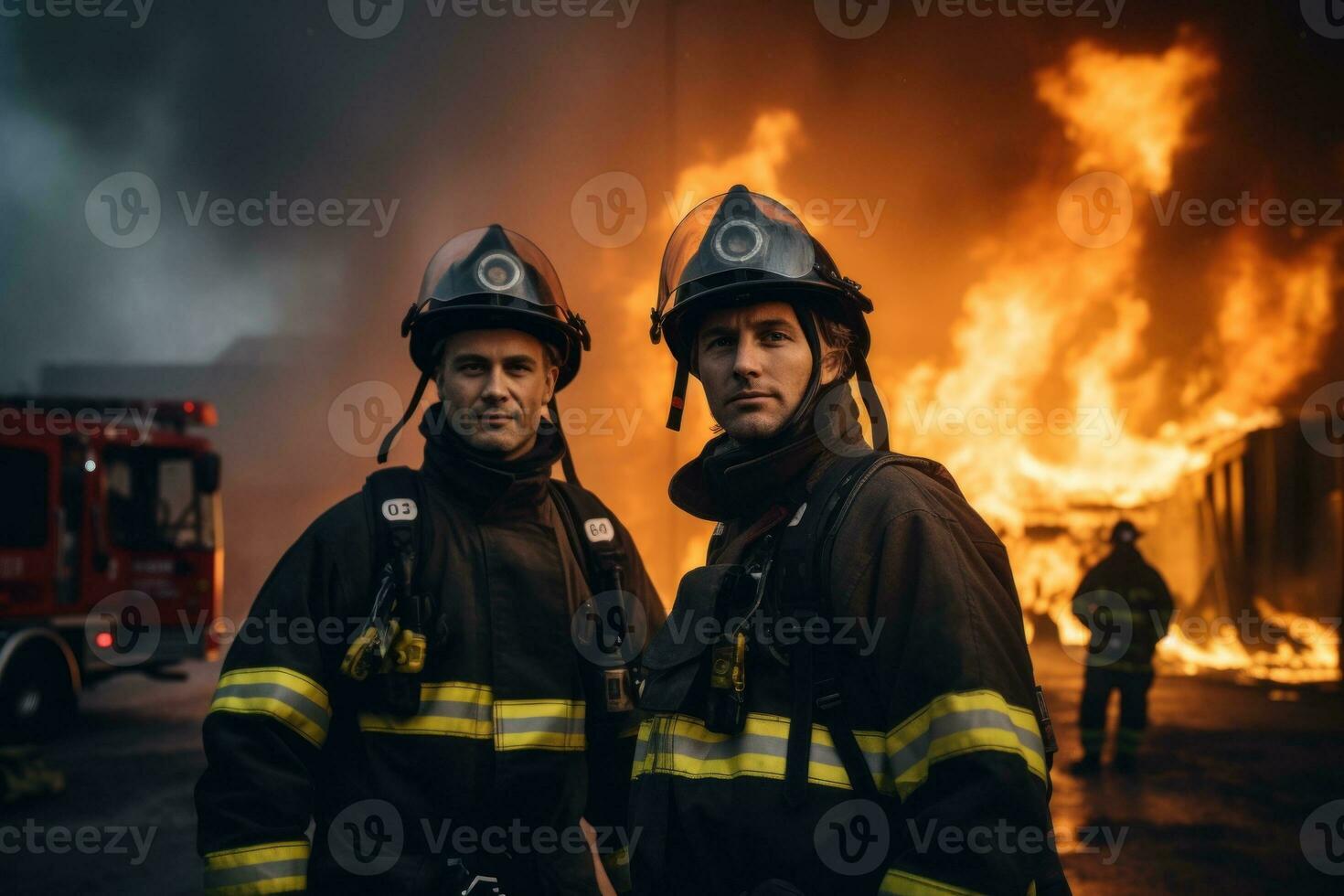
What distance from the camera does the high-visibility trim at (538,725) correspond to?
2.20 meters

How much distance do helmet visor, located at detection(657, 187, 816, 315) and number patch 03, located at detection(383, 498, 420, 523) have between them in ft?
2.65

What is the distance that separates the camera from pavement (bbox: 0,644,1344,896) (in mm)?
5246

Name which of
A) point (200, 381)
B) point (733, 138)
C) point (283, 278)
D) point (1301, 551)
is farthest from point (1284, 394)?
point (200, 381)

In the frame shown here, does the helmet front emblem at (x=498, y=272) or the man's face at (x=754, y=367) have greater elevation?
the helmet front emblem at (x=498, y=272)

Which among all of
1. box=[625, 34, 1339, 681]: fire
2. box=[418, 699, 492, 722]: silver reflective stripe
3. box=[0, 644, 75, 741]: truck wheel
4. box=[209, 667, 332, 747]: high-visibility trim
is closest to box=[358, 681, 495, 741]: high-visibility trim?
box=[418, 699, 492, 722]: silver reflective stripe

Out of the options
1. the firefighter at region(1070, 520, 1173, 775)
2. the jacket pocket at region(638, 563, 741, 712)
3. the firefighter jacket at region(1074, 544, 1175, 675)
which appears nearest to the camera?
the jacket pocket at region(638, 563, 741, 712)

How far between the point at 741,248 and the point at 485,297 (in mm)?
810

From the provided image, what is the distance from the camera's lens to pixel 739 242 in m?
1.97

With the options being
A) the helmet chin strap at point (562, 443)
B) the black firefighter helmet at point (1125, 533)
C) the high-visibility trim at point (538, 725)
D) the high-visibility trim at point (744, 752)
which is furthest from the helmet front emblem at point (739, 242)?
the black firefighter helmet at point (1125, 533)

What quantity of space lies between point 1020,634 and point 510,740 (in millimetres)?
1240

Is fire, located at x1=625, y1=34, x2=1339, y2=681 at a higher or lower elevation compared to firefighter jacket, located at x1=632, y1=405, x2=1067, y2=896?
higher

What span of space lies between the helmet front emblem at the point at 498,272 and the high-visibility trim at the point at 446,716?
3.38ft

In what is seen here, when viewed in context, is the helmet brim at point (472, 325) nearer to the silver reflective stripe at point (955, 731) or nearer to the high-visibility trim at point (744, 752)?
the high-visibility trim at point (744, 752)

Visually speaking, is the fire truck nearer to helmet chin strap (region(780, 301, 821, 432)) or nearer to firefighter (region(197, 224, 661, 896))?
firefighter (region(197, 224, 661, 896))
